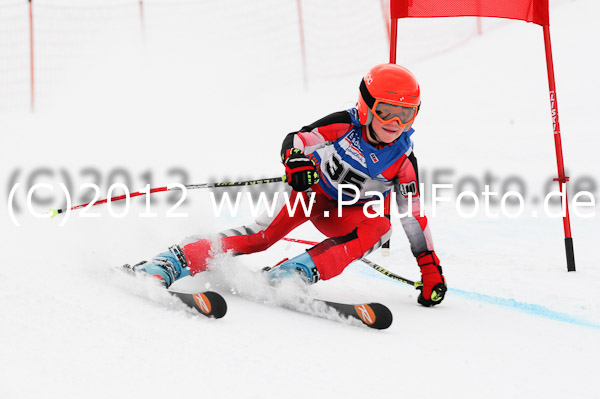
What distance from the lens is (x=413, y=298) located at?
365 cm

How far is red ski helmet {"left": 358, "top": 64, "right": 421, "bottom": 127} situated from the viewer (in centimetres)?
311

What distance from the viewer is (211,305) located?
2.53 metres

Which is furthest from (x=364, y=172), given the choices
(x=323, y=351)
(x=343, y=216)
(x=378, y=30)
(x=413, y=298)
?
(x=378, y=30)

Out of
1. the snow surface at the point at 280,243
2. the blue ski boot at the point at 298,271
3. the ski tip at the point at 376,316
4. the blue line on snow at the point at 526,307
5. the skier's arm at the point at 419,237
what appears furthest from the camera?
the skier's arm at the point at 419,237

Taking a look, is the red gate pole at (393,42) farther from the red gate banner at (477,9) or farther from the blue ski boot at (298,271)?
the blue ski boot at (298,271)

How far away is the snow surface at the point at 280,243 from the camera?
6.86 ft

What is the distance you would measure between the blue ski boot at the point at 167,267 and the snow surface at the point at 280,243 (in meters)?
0.11

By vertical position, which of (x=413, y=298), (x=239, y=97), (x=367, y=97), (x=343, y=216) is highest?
(x=239, y=97)

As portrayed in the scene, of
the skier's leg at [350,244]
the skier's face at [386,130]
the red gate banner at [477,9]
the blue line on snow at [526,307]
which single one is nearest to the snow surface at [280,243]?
the blue line on snow at [526,307]

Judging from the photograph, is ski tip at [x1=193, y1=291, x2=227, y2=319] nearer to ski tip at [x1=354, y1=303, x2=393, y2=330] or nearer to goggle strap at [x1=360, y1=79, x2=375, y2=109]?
ski tip at [x1=354, y1=303, x2=393, y2=330]

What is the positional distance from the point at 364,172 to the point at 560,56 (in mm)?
9181

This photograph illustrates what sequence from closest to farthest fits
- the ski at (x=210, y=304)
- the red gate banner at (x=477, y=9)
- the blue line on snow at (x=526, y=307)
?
the ski at (x=210, y=304) < the blue line on snow at (x=526, y=307) < the red gate banner at (x=477, y=9)

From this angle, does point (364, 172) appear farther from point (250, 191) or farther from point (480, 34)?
point (480, 34)

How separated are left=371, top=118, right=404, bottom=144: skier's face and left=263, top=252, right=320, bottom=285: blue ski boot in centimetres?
76
